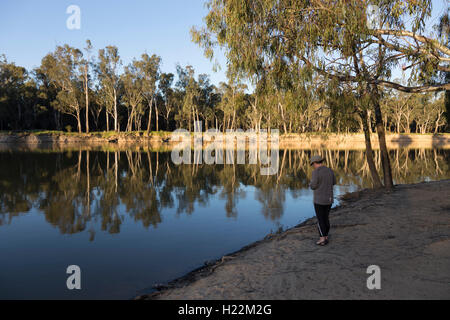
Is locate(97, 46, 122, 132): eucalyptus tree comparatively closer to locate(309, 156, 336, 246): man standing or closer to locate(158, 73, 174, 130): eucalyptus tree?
locate(158, 73, 174, 130): eucalyptus tree

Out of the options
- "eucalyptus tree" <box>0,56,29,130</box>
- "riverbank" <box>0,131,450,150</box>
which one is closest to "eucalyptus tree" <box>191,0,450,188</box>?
"riverbank" <box>0,131,450,150</box>

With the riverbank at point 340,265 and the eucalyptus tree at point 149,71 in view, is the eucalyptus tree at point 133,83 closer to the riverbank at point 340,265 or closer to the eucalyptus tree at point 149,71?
the eucalyptus tree at point 149,71

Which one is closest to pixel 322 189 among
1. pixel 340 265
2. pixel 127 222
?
pixel 340 265

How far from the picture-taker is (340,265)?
13.7ft

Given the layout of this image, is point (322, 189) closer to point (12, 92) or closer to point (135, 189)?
point (135, 189)

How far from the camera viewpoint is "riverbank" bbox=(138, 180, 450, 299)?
11.4 ft

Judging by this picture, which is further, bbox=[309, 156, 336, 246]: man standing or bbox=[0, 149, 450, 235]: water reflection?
bbox=[0, 149, 450, 235]: water reflection

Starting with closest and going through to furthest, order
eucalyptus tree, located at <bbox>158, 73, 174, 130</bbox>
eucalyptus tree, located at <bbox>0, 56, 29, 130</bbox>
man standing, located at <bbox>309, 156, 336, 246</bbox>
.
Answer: man standing, located at <bbox>309, 156, 336, 246</bbox>, eucalyptus tree, located at <bbox>0, 56, 29, 130</bbox>, eucalyptus tree, located at <bbox>158, 73, 174, 130</bbox>

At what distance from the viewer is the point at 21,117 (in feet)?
192

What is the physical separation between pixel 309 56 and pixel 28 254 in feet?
23.3

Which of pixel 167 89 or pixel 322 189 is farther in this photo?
pixel 167 89

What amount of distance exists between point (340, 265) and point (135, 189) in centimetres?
918

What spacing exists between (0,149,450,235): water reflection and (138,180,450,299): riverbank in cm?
280

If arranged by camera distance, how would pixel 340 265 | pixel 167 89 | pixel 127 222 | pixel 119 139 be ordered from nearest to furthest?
1. pixel 340 265
2. pixel 127 222
3. pixel 119 139
4. pixel 167 89
